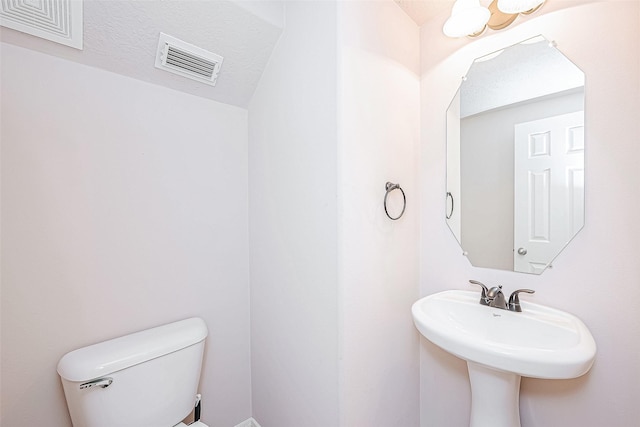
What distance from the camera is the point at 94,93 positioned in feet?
3.62

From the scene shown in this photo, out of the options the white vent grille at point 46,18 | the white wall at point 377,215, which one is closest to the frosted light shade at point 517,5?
the white wall at point 377,215

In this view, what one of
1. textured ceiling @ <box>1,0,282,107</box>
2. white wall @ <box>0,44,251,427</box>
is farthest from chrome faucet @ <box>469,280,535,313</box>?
textured ceiling @ <box>1,0,282,107</box>

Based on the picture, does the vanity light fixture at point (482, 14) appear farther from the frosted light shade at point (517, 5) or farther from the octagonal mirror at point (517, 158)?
the octagonal mirror at point (517, 158)

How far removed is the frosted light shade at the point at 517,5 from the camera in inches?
39.8

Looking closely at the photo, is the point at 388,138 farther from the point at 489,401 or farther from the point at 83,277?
the point at 83,277

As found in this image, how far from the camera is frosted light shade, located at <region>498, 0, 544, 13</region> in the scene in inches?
39.8

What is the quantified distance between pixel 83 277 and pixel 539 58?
2063 mm

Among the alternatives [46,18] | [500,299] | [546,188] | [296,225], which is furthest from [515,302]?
[46,18]

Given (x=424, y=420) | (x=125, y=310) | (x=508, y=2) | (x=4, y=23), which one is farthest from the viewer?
(x=424, y=420)

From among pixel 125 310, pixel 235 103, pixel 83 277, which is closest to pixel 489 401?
pixel 125 310

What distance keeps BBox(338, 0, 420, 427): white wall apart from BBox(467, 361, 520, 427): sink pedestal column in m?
0.35

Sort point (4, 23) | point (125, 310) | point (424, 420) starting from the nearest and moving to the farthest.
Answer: point (4, 23) → point (125, 310) → point (424, 420)

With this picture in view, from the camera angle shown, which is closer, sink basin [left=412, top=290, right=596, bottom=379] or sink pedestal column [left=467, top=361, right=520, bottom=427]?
sink basin [left=412, top=290, right=596, bottom=379]

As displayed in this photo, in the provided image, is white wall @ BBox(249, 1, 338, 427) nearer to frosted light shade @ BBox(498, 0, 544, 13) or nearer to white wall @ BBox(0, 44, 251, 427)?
white wall @ BBox(0, 44, 251, 427)
